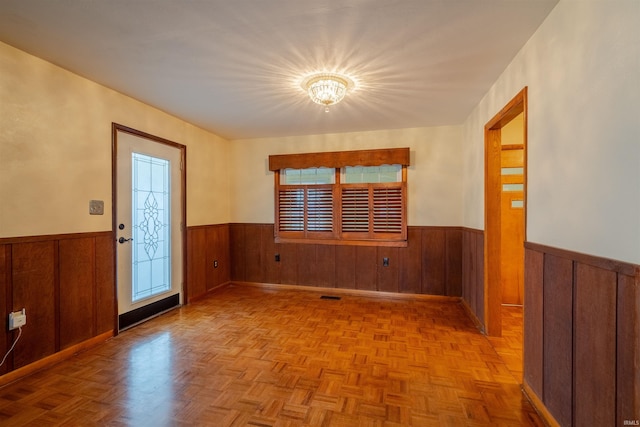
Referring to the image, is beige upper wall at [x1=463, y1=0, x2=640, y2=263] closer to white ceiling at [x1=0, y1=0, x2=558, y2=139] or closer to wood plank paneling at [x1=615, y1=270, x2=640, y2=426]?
wood plank paneling at [x1=615, y1=270, x2=640, y2=426]

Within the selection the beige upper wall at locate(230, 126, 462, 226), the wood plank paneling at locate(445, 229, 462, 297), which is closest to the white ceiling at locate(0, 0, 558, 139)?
the beige upper wall at locate(230, 126, 462, 226)

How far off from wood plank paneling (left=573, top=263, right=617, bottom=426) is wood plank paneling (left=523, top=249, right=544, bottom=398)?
1.17 ft

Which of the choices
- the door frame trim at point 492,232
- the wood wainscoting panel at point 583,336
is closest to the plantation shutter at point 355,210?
the door frame trim at point 492,232

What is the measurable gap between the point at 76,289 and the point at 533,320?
3526 mm

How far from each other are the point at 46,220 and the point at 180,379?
1626 mm

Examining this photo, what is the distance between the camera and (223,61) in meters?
2.30

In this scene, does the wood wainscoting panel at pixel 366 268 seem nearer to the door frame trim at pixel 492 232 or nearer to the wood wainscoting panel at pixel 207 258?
the door frame trim at pixel 492 232

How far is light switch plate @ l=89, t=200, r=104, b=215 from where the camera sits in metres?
2.68

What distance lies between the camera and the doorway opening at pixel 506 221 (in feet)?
8.41

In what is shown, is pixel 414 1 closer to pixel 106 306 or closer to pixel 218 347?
pixel 218 347

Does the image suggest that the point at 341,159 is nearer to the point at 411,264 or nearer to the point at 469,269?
the point at 411,264

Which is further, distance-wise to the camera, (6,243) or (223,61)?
(223,61)

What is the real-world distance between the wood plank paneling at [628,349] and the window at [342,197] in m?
2.96

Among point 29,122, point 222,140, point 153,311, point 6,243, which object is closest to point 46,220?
point 6,243
